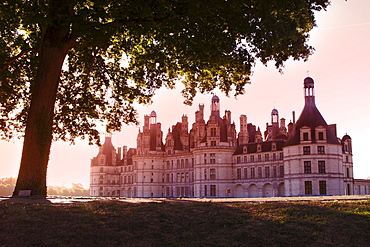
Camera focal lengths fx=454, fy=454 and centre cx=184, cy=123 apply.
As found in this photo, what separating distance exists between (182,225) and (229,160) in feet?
223

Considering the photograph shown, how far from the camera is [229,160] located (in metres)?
79.5

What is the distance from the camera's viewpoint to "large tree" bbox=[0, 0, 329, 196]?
17156mm

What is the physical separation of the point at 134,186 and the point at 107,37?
77.7m

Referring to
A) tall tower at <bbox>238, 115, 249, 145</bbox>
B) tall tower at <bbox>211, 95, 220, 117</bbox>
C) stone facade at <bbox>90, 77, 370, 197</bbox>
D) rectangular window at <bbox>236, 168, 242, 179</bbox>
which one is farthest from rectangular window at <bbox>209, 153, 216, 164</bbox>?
tall tower at <bbox>211, 95, 220, 117</bbox>

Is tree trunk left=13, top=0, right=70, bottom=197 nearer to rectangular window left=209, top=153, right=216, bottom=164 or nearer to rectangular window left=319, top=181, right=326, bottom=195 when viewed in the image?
rectangular window left=319, top=181, right=326, bottom=195

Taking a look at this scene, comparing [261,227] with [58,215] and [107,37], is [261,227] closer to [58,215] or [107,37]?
[58,215]

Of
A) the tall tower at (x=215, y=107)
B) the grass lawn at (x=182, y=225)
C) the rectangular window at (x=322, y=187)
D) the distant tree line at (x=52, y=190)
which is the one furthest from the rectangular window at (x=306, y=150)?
the distant tree line at (x=52, y=190)

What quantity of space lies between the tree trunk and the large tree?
0.04 meters

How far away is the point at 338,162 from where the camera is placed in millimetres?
62969

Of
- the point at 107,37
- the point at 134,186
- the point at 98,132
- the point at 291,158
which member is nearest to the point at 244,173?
the point at 291,158

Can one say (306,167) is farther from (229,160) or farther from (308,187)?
(229,160)

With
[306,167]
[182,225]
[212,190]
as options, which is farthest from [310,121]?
[182,225]

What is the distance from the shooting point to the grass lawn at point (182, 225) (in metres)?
10.7

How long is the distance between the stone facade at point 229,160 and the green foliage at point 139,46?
4331 centimetres
